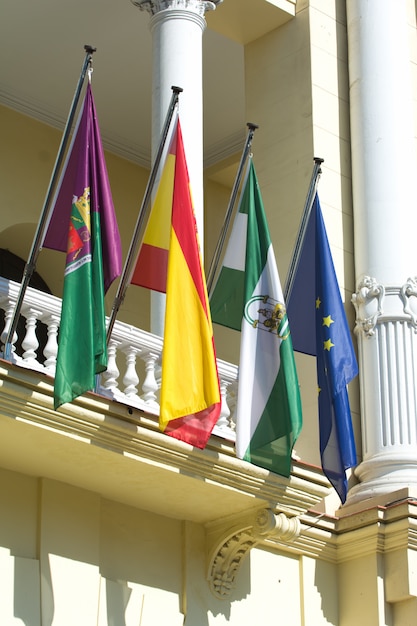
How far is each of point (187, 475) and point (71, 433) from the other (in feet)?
3.62

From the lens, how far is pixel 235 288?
39.9ft

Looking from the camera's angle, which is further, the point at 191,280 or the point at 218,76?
the point at 218,76

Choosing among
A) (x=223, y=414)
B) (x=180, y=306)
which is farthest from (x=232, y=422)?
(x=180, y=306)

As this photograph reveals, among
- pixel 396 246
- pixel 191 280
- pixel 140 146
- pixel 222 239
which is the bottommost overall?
pixel 191 280

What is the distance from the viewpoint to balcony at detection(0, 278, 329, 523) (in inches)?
428

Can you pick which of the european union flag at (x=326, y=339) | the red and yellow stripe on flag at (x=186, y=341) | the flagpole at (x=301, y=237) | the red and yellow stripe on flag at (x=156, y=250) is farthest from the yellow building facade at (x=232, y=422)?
the flagpole at (x=301, y=237)

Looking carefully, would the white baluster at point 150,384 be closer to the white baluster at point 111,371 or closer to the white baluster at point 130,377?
the white baluster at point 130,377

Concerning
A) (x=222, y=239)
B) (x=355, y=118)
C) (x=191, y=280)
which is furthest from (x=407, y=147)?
(x=191, y=280)

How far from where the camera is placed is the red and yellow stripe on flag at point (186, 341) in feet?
36.0

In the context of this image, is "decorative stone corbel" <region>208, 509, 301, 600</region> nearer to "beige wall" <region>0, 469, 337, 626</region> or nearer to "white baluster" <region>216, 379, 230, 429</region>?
"beige wall" <region>0, 469, 337, 626</region>

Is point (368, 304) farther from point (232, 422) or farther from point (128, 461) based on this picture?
point (128, 461)

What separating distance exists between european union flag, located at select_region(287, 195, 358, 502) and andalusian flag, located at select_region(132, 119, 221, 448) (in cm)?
148

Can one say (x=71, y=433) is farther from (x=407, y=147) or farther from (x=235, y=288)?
(x=407, y=147)

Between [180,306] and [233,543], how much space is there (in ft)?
7.33
